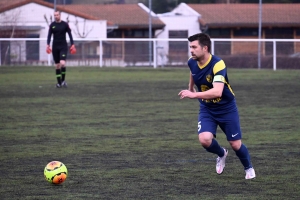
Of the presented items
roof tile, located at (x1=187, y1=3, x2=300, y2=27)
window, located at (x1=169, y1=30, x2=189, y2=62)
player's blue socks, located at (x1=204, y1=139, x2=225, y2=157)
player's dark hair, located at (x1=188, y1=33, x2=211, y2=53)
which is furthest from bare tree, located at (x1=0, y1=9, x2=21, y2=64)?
player's dark hair, located at (x1=188, y1=33, x2=211, y2=53)

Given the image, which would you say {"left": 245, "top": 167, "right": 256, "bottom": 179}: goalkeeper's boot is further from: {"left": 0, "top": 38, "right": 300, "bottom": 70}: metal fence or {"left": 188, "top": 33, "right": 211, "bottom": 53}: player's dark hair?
{"left": 0, "top": 38, "right": 300, "bottom": 70}: metal fence

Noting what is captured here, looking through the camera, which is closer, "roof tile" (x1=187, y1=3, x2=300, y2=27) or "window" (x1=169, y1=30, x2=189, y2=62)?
"window" (x1=169, y1=30, x2=189, y2=62)

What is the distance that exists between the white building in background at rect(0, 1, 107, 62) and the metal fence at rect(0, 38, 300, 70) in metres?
0.05

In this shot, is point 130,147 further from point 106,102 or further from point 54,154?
point 106,102

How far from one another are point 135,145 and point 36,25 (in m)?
28.4

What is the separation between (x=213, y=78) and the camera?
680 centimetres

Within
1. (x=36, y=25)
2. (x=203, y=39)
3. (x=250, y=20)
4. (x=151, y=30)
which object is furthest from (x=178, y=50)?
(x=203, y=39)

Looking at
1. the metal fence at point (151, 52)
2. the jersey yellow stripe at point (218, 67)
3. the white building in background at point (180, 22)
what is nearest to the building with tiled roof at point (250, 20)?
the white building in background at point (180, 22)

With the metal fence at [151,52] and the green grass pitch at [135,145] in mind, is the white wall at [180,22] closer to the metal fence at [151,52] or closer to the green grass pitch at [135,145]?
the metal fence at [151,52]

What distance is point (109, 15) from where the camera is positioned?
1618 inches

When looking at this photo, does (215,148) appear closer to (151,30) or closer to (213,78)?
(213,78)

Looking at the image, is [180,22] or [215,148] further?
[180,22]

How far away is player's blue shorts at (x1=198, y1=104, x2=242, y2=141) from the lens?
6973mm

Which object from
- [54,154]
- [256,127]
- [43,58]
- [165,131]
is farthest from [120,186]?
[43,58]
